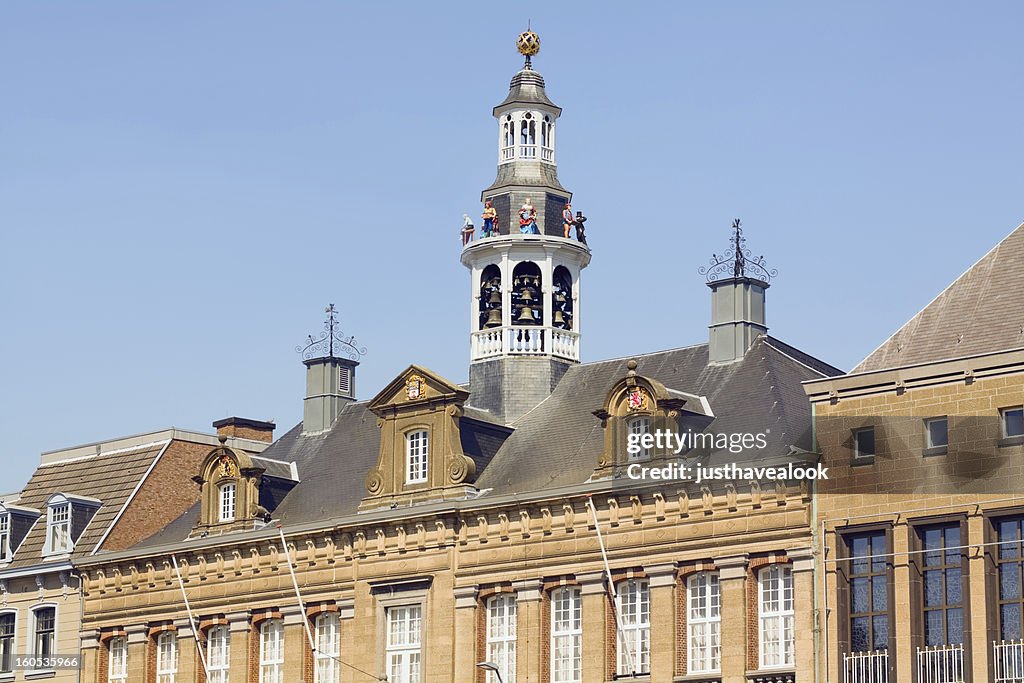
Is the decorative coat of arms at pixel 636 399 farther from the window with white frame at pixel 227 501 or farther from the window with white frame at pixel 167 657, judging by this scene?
the window with white frame at pixel 167 657

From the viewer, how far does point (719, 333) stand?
5838cm

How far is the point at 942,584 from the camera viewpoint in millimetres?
48344

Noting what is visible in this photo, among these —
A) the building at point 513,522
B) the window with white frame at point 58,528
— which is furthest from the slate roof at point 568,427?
the window with white frame at point 58,528

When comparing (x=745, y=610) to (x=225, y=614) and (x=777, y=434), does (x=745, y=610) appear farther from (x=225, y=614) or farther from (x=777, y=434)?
(x=225, y=614)

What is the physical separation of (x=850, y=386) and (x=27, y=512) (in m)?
31.0

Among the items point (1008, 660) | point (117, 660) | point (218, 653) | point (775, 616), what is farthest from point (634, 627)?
point (117, 660)

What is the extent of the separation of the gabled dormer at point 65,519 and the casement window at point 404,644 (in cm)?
1330

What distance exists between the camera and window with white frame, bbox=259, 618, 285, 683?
202ft

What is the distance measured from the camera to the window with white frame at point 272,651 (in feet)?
202

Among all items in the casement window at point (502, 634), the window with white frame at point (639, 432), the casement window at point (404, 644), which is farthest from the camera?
the casement window at point (404, 644)

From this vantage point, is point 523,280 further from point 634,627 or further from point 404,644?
point 634,627

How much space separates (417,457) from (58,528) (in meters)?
14.4

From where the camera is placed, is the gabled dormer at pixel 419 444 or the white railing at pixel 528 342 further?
the white railing at pixel 528 342

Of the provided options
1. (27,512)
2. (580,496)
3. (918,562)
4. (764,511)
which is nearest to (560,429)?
(580,496)
